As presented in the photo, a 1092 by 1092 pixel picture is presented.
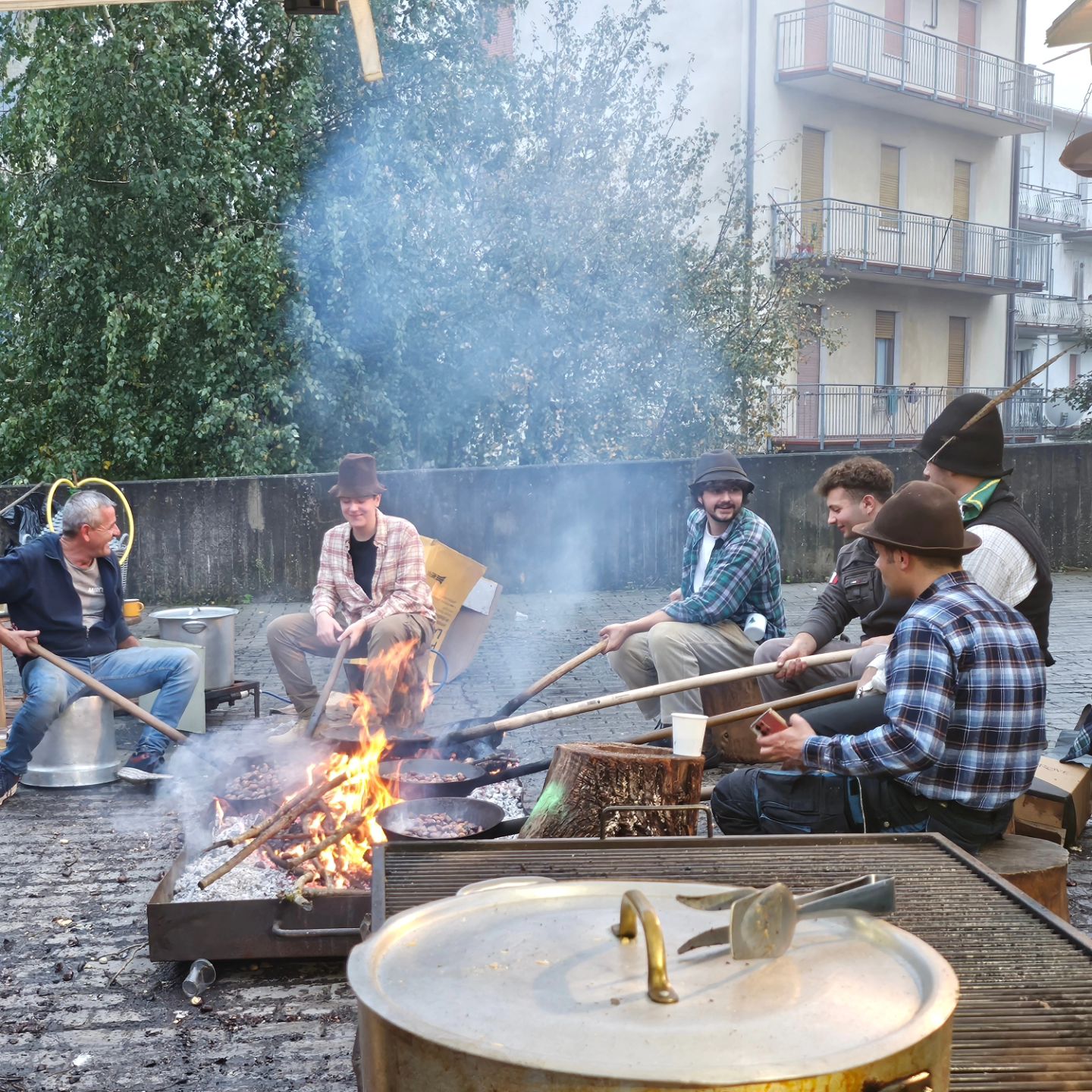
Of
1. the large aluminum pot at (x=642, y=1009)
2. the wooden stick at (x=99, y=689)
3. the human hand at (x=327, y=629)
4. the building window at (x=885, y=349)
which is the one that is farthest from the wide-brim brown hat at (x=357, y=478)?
the building window at (x=885, y=349)

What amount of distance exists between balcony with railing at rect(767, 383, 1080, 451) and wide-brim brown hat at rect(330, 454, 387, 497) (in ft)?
56.1

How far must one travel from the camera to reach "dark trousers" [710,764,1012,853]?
3.82 meters

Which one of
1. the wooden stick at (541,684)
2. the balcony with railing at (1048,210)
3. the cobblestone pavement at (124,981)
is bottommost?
the cobblestone pavement at (124,981)

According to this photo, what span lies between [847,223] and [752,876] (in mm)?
25327

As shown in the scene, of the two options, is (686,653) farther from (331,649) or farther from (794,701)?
(331,649)

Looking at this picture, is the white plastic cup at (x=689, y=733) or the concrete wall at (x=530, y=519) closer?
the white plastic cup at (x=689, y=733)

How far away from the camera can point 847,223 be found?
2612 cm

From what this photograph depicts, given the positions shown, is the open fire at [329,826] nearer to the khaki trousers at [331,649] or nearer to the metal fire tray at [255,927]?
the metal fire tray at [255,927]

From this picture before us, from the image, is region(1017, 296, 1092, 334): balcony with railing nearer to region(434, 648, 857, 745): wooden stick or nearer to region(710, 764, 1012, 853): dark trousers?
region(434, 648, 857, 745): wooden stick

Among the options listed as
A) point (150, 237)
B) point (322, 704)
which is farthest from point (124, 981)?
point (150, 237)

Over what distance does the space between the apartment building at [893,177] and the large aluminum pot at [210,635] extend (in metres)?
16.4

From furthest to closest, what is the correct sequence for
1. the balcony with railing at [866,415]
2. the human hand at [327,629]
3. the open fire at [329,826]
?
the balcony with railing at [866,415], the human hand at [327,629], the open fire at [329,826]

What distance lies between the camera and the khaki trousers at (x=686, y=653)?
659cm

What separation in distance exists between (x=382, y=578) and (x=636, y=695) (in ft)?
8.57
